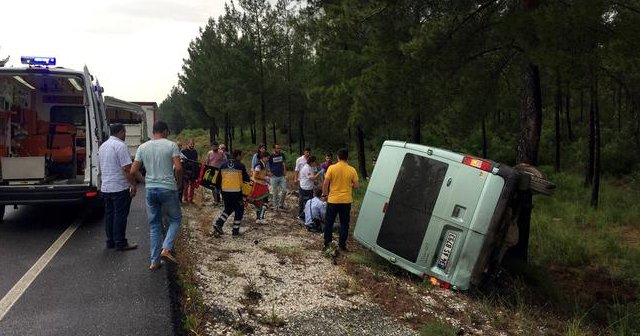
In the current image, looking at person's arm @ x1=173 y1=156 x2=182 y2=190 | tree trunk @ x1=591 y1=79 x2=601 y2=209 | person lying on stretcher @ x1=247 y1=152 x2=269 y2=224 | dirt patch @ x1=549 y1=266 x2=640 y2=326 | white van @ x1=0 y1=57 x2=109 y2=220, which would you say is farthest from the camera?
tree trunk @ x1=591 y1=79 x2=601 y2=209

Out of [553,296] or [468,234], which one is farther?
[553,296]

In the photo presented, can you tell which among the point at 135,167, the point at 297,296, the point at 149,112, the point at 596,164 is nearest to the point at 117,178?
the point at 135,167

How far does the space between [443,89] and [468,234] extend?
13.3 feet

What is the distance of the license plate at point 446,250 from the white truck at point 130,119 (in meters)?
12.5

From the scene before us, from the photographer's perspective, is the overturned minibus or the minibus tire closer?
the overturned minibus

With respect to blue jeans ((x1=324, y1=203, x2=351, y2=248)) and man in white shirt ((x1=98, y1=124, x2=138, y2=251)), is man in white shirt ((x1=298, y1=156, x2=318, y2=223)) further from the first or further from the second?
man in white shirt ((x1=98, y1=124, x2=138, y2=251))

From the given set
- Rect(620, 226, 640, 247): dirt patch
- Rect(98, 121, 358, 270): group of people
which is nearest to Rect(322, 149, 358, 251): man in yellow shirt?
Rect(98, 121, 358, 270): group of people

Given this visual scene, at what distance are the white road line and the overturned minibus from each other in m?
4.21

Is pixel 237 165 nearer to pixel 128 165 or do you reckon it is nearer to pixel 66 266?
pixel 128 165

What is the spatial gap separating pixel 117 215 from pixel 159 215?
1.03m

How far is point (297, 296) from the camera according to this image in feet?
16.8

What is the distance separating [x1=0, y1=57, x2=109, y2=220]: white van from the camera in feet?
24.2

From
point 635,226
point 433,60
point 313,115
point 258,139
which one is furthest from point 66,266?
point 258,139

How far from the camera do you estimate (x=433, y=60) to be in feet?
27.3
